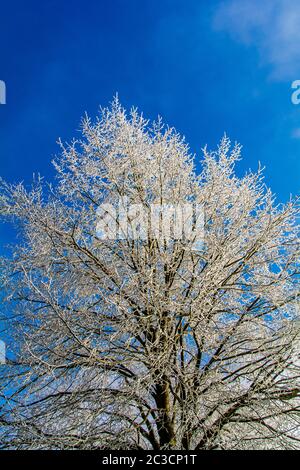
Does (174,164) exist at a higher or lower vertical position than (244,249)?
higher

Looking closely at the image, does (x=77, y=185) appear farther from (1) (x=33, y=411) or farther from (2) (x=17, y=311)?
(1) (x=33, y=411)

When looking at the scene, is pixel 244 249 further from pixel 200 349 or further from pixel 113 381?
pixel 113 381

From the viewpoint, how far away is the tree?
19.6ft

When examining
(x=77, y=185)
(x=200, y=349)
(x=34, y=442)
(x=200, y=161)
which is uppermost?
(x=200, y=161)

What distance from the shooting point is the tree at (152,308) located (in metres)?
5.98

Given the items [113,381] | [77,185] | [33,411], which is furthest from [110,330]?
[77,185]

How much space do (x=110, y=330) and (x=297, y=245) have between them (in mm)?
3614

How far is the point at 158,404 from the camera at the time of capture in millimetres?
6797

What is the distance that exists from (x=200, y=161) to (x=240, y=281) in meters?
2.54

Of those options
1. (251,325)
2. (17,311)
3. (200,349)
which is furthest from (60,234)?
(251,325)

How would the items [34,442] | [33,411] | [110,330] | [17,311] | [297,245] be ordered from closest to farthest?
[34,442] < [110,330] < [33,411] < [297,245] < [17,311]

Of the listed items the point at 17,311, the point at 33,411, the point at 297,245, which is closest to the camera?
the point at 33,411

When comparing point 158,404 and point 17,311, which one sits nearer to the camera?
point 158,404

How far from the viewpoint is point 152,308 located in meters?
6.02
